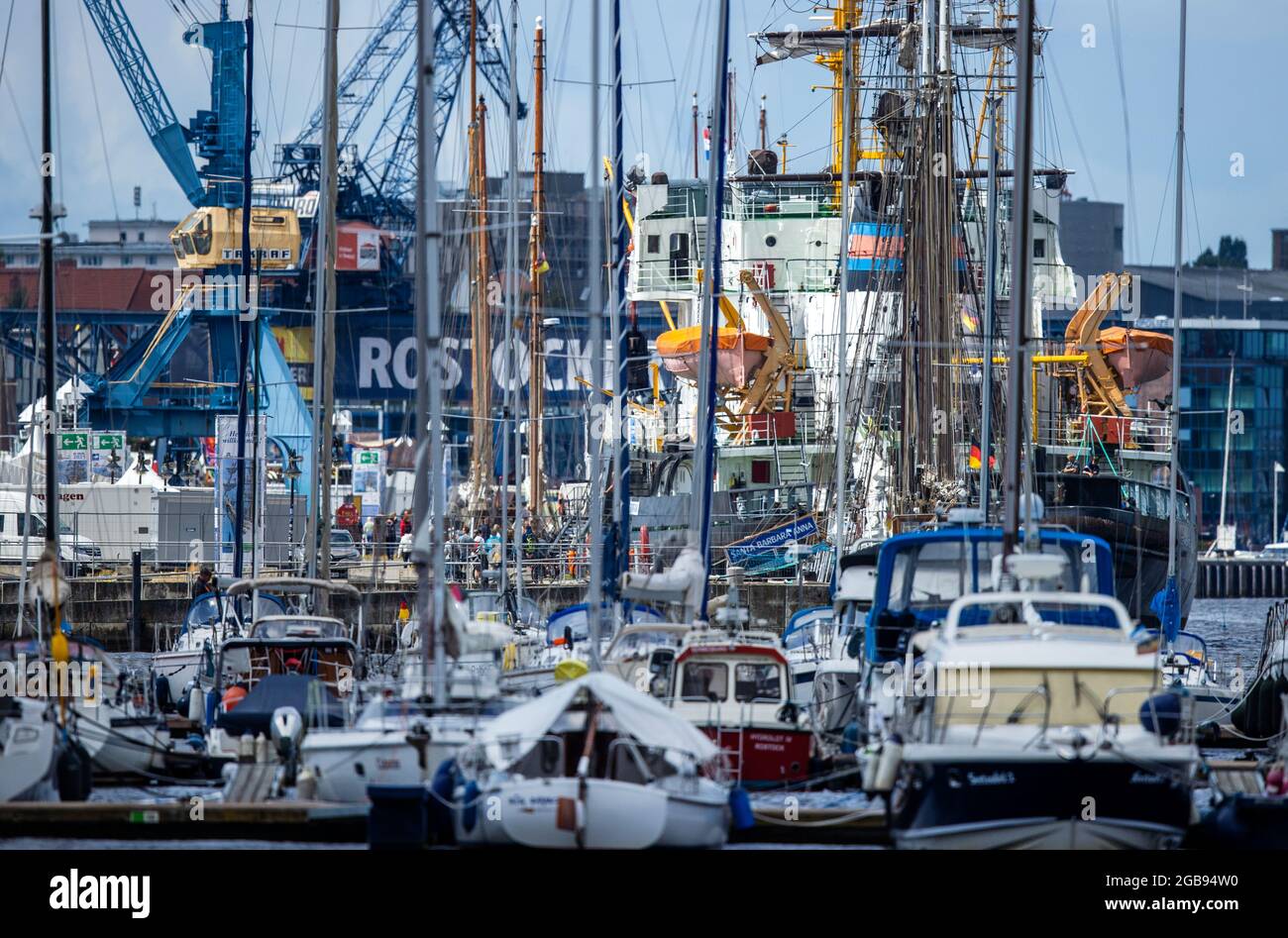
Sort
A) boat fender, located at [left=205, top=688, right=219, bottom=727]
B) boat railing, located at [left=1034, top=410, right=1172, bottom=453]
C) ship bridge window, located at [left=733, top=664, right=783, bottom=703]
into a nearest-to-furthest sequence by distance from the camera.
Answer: ship bridge window, located at [left=733, top=664, right=783, bottom=703]
boat fender, located at [left=205, top=688, right=219, bottom=727]
boat railing, located at [left=1034, top=410, right=1172, bottom=453]

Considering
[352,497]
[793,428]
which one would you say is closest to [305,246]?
[352,497]

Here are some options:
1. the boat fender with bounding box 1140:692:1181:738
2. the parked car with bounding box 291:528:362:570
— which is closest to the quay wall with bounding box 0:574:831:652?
the parked car with bounding box 291:528:362:570

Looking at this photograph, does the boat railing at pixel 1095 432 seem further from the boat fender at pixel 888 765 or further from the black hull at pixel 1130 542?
the boat fender at pixel 888 765

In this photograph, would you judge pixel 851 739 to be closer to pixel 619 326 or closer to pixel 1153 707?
pixel 1153 707

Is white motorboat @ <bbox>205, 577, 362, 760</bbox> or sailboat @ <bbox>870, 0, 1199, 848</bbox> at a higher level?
sailboat @ <bbox>870, 0, 1199, 848</bbox>

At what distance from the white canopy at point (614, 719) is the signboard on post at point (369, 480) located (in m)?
67.0

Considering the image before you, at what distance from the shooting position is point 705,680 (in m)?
25.0

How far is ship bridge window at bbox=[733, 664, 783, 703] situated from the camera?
25094mm

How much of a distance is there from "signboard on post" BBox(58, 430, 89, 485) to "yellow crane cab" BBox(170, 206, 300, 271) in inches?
905

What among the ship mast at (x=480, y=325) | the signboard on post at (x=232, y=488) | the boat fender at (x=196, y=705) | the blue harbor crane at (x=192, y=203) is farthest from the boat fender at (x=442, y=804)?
Result: the blue harbor crane at (x=192, y=203)

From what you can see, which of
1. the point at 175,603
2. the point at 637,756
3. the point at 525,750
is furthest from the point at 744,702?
the point at 175,603

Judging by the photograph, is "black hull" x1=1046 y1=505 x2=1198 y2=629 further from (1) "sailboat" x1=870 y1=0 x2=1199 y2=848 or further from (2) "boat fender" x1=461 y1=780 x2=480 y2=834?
(2) "boat fender" x1=461 y1=780 x2=480 y2=834

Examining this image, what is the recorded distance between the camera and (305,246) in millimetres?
101125
